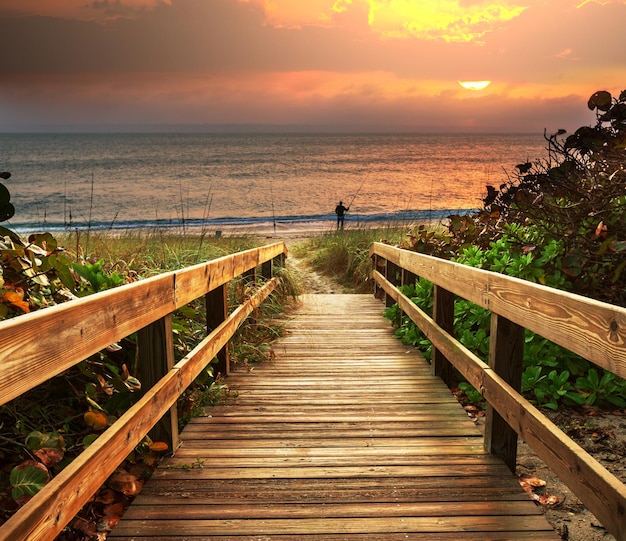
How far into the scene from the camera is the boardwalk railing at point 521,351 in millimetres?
1663

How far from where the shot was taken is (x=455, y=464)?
2.77 metres

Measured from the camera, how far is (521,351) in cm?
265

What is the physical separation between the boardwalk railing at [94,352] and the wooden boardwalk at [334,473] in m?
0.35

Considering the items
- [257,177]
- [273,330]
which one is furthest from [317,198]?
[273,330]

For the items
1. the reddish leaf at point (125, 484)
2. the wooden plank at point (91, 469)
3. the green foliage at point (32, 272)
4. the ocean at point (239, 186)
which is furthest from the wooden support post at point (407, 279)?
the ocean at point (239, 186)

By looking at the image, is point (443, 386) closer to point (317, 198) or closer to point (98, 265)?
point (98, 265)

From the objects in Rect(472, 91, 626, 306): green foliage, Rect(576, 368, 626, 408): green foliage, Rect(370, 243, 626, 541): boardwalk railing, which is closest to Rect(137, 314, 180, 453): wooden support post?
Rect(370, 243, 626, 541): boardwalk railing

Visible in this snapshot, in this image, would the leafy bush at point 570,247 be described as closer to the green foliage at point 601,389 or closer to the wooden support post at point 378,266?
the green foliage at point 601,389

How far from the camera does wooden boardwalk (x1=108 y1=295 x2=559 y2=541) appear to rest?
2.21m

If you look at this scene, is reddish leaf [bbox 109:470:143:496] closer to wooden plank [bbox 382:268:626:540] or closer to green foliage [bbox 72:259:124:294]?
green foliage [bbox 72:259:124:294]

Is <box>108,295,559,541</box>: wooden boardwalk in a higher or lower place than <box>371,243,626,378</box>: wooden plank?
lower

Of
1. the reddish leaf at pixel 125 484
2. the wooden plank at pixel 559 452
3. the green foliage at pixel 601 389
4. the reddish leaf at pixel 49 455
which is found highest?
the wooden plank at pixel 559 452

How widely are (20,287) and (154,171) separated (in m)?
67.0

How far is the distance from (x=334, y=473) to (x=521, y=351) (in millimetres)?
1137
